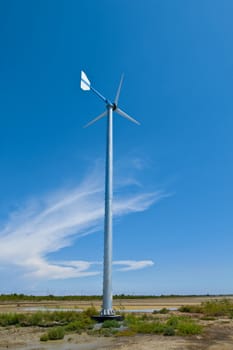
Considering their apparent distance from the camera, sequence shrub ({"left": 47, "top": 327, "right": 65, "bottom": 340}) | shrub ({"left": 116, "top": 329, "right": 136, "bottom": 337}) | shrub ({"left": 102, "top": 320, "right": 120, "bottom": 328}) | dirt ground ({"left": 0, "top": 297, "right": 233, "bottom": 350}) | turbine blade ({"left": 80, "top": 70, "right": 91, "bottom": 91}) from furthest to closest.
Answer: turbine blade ({"left": 80, "top": 70, "right": 91, "bottom": 91}) < shrub ({"left": 102, "top": 320, "right": 120, "bottom": 328}) < shrub ({"left": 116, "top": 329, "right": 136, "bottom": 337}) < shrub ({"left": 47, "top": 327, "right": 65, "bottom": 340}) < dirt ground ({"left": 0, "top": 297, "right": 233, "bottom": 350})

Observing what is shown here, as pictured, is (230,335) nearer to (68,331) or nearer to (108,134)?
(68,331)

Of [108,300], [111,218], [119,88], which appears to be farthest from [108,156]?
[108,300]

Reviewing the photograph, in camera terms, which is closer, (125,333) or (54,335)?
(54,335)

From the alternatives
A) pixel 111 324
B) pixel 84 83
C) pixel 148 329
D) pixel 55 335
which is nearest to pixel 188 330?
pixel 148 329

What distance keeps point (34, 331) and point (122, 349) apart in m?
11.1

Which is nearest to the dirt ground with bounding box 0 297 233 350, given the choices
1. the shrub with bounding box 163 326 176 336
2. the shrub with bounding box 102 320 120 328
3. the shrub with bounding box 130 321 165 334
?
the shrub with bounding box 163 326 176 336

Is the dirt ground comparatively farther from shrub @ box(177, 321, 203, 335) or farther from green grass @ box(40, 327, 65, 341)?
shrub @ box(177, 321, 203, 335)

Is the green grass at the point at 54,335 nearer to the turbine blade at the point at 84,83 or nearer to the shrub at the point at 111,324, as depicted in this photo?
the shrub at the point at 111,324

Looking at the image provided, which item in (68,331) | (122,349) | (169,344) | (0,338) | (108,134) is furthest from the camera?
(108,134)

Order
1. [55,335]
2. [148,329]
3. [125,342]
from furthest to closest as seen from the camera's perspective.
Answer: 1. [148,329]
2. [55,335]
3. [125,342]

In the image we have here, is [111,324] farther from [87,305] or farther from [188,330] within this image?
[87,305]

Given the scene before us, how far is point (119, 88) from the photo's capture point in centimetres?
3894

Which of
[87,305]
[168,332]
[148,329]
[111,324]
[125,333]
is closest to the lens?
[168,332]

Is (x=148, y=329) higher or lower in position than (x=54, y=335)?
higher
